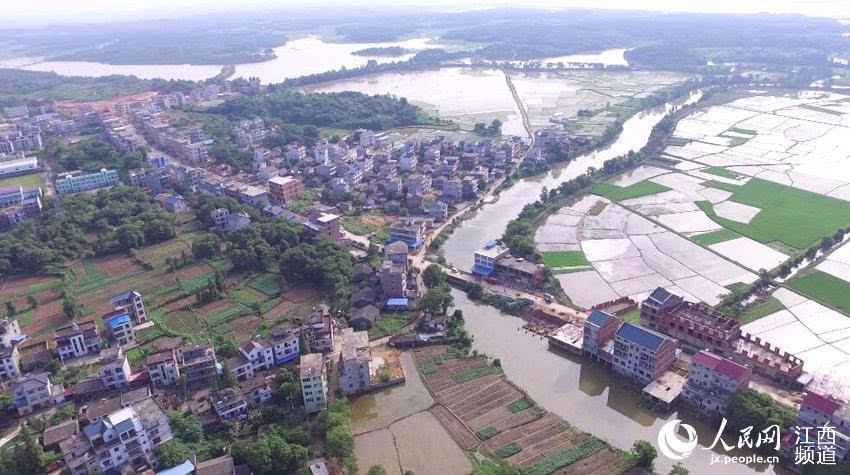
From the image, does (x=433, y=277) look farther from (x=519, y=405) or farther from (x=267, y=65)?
(x=267, y=65)

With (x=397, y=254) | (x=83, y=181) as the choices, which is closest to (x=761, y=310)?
(x=397, y=254)

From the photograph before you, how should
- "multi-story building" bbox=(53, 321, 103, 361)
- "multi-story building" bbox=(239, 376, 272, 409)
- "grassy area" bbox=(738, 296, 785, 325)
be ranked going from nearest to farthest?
"multi-story building" bbox=(239, 376, 272, 409)
"multi-story building" bbox=(53, 321, 103, 361)
"grassy area" bbox=(738, 296, 785, 325)

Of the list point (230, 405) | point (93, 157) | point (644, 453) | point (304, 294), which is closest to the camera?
point (644, 453)

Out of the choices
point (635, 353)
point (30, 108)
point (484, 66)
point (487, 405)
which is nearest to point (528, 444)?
point (487, 405)

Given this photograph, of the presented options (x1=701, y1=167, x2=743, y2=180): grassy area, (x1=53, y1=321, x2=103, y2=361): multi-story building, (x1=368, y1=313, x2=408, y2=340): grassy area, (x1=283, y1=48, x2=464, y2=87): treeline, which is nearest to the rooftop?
(x1=368, y1=313, x2=408, y2=340): grassy area

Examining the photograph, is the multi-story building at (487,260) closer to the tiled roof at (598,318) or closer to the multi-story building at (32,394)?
the tiled roof at (598,318)

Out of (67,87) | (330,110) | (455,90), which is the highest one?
(67,87)

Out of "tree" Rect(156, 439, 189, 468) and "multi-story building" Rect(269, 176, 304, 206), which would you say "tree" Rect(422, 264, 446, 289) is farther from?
"multi-story building" Rect(269, 176, 304, 206)
